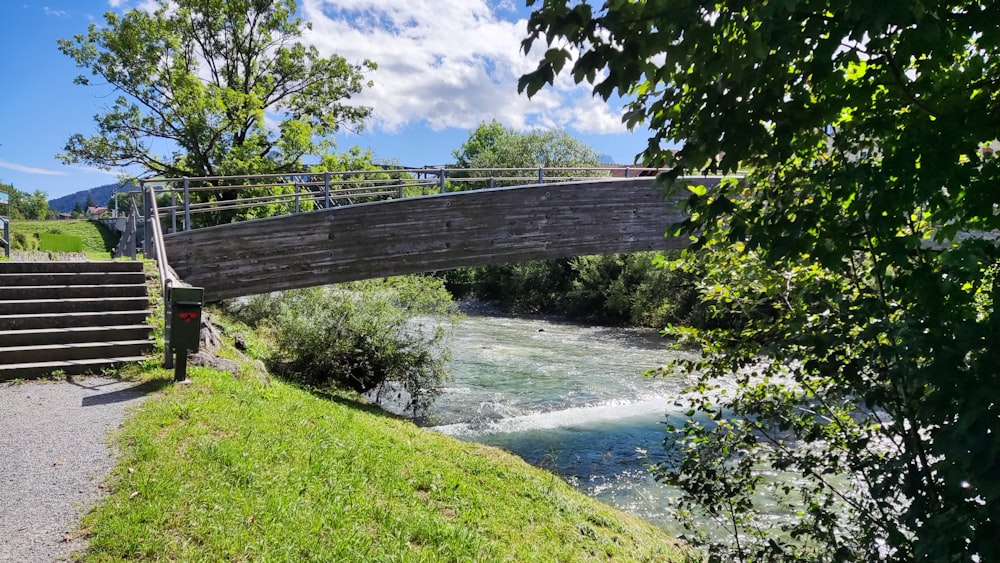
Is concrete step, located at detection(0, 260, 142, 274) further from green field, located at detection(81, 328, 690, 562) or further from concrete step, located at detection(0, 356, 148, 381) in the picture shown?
green field, located at detection(81, 328, 690, 562)

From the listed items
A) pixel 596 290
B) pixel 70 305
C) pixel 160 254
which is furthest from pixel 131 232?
pixel 596 290

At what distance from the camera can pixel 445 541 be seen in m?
4.75

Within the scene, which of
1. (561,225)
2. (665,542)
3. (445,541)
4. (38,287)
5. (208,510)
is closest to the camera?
(208,510)

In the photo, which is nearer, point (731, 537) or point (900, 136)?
point (900, 136)

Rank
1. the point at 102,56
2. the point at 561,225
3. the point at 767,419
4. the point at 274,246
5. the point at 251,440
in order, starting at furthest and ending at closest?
the point at 102,56 < the point at 561,225 < the point at 274,246 < the point at 251,440 < the point at 767,419

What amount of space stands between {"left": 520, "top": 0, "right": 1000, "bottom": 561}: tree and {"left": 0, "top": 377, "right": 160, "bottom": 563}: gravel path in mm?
4345

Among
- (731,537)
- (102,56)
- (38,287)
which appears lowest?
(731,537)

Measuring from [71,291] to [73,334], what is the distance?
3.91ft

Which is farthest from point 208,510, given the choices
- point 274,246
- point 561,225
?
point 561,225

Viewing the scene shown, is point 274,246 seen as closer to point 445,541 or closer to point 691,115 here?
point 445,541

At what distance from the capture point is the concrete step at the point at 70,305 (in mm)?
9219

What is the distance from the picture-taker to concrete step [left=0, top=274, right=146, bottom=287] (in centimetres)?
965

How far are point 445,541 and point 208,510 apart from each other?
176 centimetres

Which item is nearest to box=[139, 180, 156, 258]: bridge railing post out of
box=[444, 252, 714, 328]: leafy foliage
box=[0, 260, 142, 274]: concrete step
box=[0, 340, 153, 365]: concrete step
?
box=[0, 260, 142, 274]: concrete step
